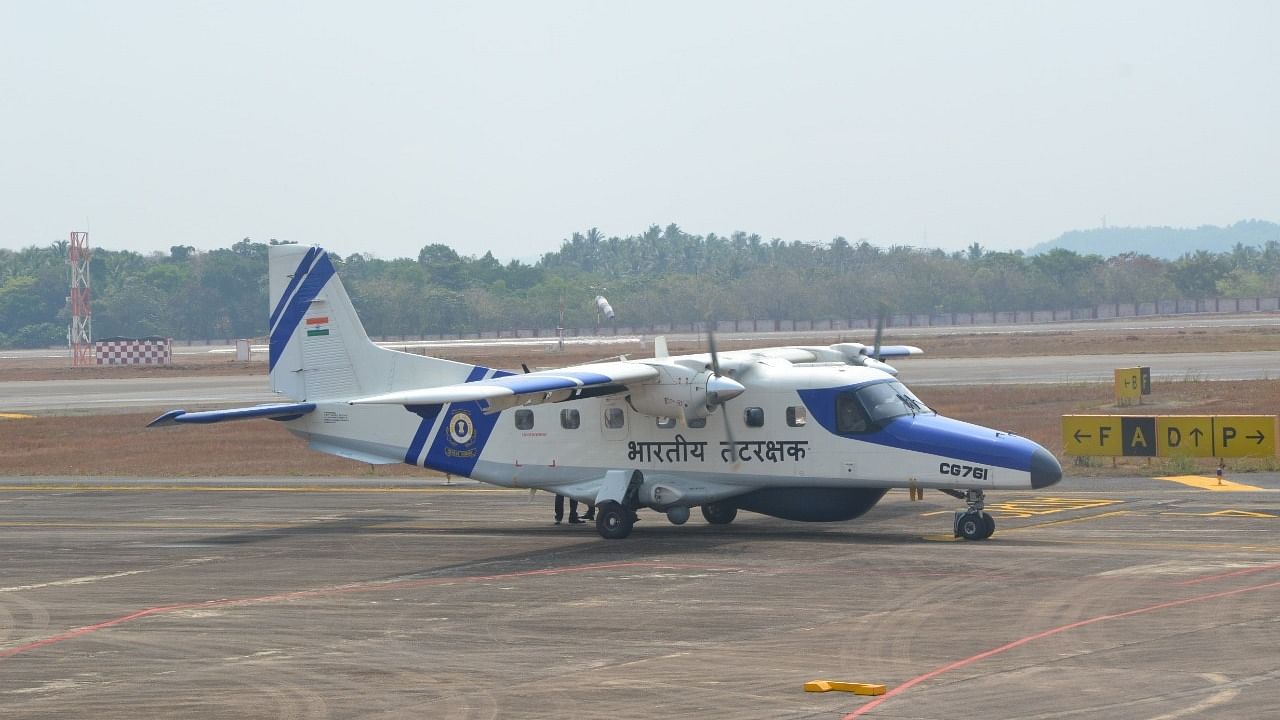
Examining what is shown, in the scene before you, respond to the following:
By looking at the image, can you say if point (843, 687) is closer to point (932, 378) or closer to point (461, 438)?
point (461, 438)

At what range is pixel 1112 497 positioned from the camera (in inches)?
1169

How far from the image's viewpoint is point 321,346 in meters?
29.7

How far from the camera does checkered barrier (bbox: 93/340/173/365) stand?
113125mm

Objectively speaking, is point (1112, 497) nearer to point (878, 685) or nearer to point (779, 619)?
point (779, 619)

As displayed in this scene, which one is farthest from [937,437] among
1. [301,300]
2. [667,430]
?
[301,300]

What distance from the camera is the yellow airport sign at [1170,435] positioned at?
3338cm

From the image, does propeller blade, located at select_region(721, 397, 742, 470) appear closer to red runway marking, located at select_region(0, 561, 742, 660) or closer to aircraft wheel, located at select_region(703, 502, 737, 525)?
aircraft wheel, located at select_region(703, 502, 737, 525)

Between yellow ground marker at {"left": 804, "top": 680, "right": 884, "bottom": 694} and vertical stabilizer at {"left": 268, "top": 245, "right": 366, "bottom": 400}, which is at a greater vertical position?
vertical stabilizer at {"left": 268, "top": 245, "right": 366, "bottom": 400}

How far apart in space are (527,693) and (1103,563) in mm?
10424

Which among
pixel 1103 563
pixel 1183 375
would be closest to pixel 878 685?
pixel 1103 563

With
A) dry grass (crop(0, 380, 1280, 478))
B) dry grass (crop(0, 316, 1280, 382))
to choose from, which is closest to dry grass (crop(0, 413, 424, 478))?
dry grass (crop(0, 380, 1280, 478))

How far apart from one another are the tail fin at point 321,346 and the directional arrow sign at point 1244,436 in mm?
17762

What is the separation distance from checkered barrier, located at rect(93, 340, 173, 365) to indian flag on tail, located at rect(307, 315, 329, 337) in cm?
8812

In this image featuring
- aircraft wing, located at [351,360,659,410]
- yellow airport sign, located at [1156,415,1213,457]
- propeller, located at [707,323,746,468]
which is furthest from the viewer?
yellow airport sign, located at [1156,415,1213,457]
